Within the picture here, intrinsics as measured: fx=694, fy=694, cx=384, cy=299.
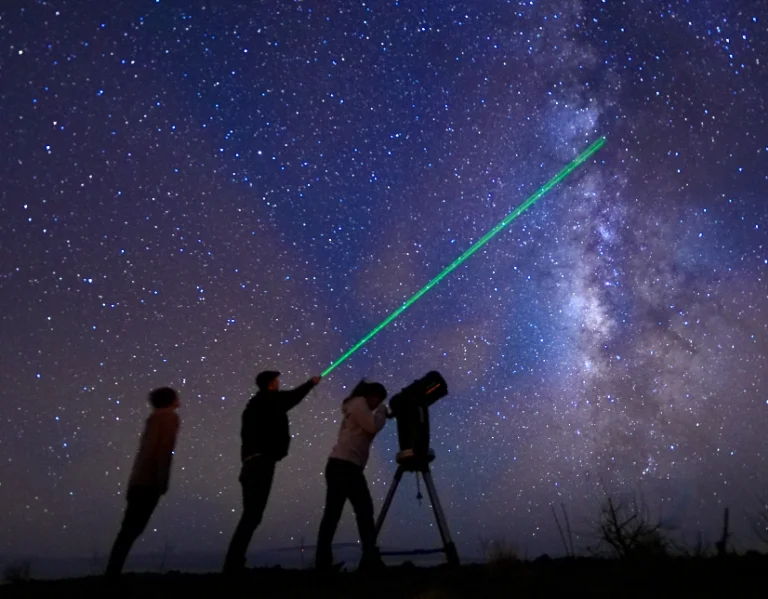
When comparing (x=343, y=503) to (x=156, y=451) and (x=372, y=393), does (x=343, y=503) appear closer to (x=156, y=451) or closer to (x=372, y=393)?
(x=372, y=393)

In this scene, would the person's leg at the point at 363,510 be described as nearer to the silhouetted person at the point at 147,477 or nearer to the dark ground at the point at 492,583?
the dark ground at the point at 492,583

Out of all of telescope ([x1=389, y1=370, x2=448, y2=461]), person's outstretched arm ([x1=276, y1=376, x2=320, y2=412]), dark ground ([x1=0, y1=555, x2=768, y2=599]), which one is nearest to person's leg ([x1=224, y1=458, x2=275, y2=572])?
dark ground ([x1=0, y1=555, x2=768, y2=599])

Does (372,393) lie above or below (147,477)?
above

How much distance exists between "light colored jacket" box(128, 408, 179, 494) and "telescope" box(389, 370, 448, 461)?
6.02 ft

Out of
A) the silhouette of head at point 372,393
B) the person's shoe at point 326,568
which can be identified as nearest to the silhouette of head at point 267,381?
the silhouette of head at point 372,393

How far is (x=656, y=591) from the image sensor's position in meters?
3.54

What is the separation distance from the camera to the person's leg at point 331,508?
5.46 metres

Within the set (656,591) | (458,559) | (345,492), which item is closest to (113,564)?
(345,492)

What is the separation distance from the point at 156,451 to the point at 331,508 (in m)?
1.43

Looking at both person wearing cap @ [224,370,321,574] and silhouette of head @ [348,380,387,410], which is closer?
person wearing cap @ [224,370,321,574]

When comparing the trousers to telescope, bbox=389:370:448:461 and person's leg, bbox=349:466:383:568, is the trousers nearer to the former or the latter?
person's leg, bbox=349:466:383:568

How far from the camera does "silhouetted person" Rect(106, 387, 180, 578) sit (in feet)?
16.3

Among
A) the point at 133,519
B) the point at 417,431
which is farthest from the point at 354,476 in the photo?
the point at 133,519

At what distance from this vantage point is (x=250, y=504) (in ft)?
17.4
